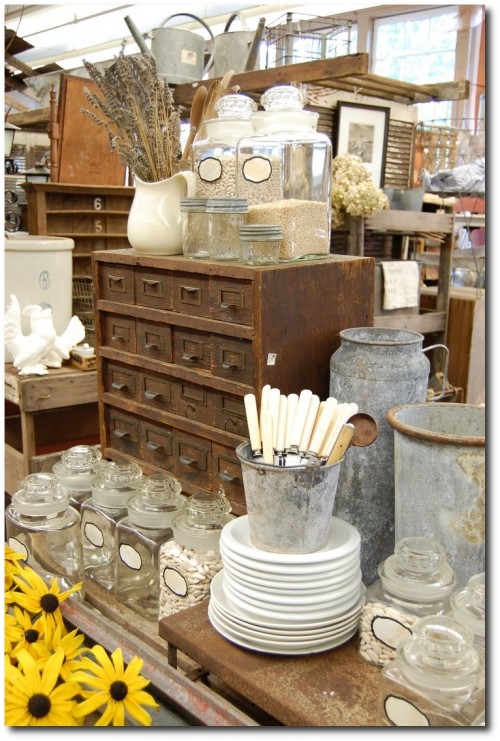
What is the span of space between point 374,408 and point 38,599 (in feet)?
2.44

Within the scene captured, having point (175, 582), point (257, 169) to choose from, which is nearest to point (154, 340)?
point (257, 169)

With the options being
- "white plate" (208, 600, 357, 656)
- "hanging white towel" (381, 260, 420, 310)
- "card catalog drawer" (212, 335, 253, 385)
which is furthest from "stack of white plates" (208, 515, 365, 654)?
"hanging white towel" (381, 260, 420, 310)


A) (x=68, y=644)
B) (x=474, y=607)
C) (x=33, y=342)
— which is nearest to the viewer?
(x=474, y=607)

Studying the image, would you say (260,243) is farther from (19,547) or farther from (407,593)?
(19,547)

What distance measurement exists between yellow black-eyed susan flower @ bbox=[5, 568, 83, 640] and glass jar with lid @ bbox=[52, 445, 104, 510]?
373mm

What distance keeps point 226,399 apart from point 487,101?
777 mm

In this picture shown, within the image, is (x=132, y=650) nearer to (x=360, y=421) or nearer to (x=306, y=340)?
(x=360, y=421)

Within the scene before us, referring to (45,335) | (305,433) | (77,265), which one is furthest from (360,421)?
(77,265)

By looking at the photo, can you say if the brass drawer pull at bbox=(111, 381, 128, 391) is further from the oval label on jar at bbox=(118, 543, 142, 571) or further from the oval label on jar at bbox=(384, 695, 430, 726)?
the oval label on jar at bbox=(384, 695, 430, 726)

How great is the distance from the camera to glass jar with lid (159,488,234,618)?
1373 mm

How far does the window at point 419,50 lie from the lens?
9.78m

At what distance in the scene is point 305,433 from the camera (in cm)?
122

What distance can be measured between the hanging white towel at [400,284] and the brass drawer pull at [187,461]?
7.77 feet

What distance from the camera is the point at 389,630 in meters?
1.12
